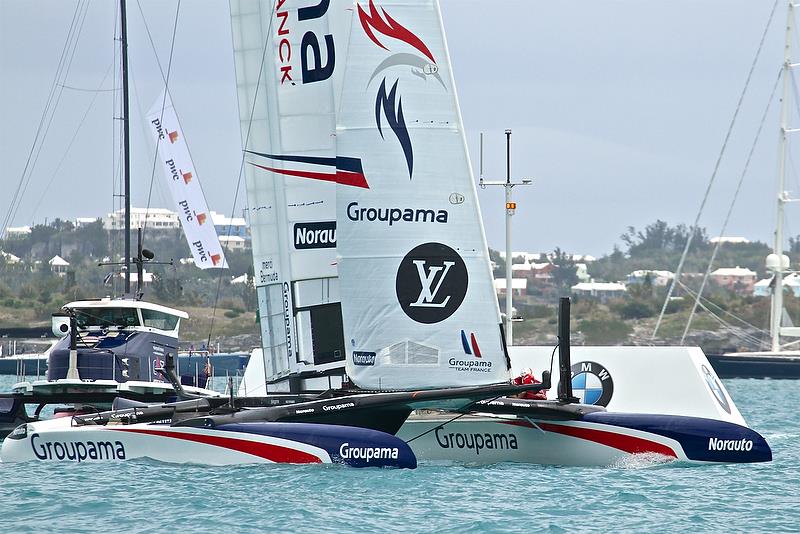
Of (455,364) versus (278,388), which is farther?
(278,388)

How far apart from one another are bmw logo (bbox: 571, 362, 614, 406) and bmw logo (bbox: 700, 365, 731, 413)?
4.19 feet

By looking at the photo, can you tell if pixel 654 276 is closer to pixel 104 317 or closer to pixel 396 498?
pixel 104 317

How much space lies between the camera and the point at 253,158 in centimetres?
1983

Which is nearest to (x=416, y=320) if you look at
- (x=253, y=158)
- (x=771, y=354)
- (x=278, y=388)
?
(x=278, y=388)

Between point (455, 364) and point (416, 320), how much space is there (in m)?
0.67

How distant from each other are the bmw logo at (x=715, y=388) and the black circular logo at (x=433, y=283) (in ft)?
15.6

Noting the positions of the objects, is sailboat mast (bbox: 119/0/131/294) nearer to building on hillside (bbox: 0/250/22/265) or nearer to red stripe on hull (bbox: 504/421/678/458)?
→ red stripe on hull (bbox: 504/421/678/458)

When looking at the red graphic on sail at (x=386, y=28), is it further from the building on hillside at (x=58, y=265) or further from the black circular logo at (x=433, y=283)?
the building on hillside at (x=58, y=265)

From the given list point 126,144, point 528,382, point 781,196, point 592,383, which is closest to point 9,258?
point 781,196

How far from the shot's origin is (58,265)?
343 ft

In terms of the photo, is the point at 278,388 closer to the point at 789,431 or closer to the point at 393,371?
the point at 393,371

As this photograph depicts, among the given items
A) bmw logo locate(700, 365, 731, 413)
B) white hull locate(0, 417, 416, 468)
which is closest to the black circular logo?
white hull locate(0, 417, 416, 468)

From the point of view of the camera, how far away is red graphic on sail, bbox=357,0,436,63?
56.1 ft

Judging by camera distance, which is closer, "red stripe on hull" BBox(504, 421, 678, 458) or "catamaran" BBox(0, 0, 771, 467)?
"catamaran" BBox(0, 0, 771, 467)
